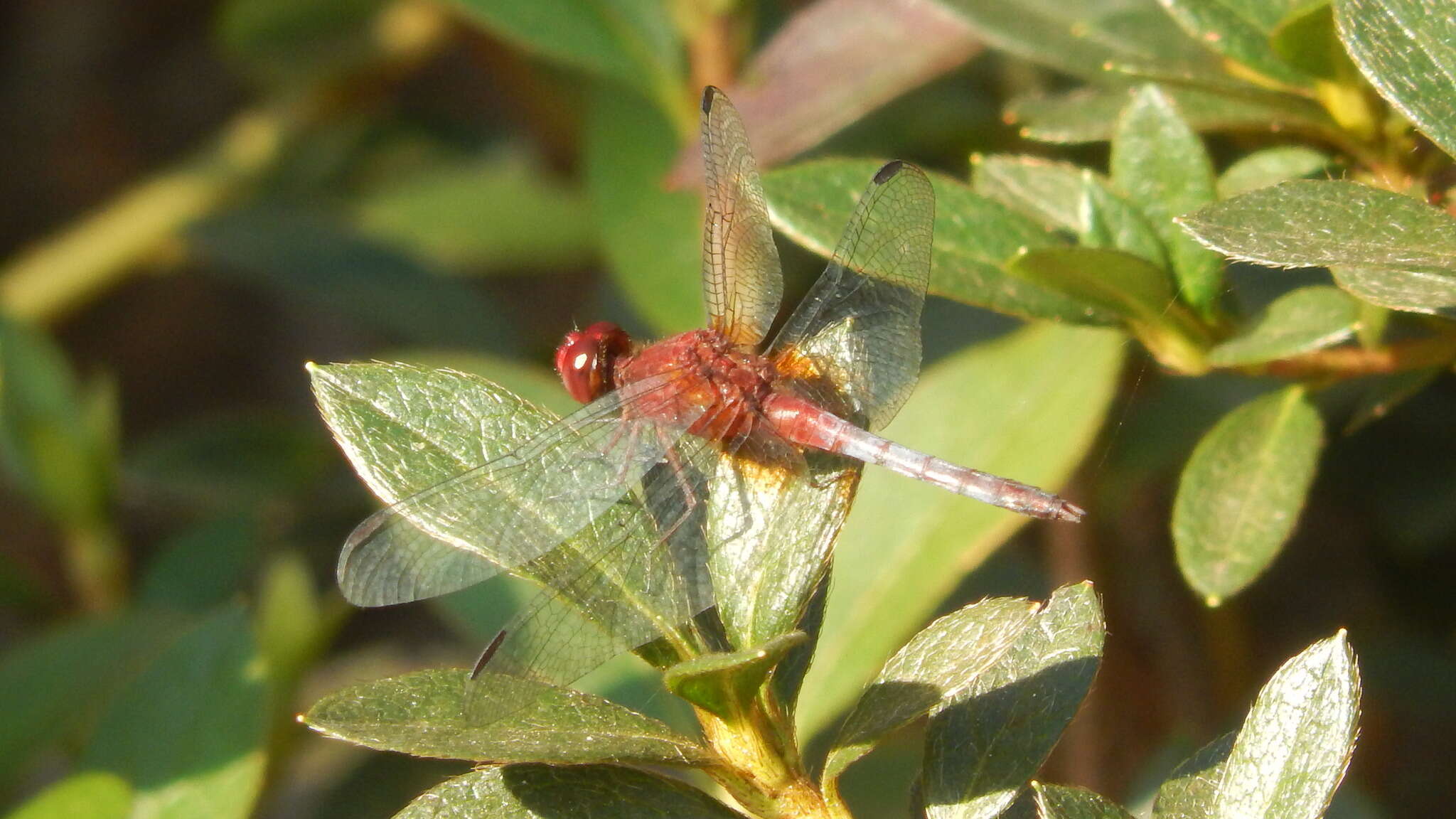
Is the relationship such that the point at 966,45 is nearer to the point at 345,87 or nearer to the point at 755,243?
the point at 755,243

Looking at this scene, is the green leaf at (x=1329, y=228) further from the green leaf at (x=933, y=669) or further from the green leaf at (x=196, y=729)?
the green leaf at (x=196, y=729)

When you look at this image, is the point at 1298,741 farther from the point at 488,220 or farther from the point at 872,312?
the point at 488,220

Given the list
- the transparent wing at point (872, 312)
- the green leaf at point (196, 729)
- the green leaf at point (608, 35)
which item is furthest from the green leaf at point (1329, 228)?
the green leaf at point (608, 35)

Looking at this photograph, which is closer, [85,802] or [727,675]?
[727,675]

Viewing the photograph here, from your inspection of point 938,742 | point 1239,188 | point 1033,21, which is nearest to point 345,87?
point 1033,21

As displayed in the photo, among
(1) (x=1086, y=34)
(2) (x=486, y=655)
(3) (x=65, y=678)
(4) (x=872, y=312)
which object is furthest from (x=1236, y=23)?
(3) (x=65, y=678)

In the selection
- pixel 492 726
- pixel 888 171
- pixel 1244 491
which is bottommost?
pixel 1244 491

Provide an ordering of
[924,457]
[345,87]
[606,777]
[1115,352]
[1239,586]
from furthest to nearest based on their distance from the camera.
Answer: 1. [345,87]
2. [1115,352]
3. [924,457]
4. [1239,586]
5. [606,777]
